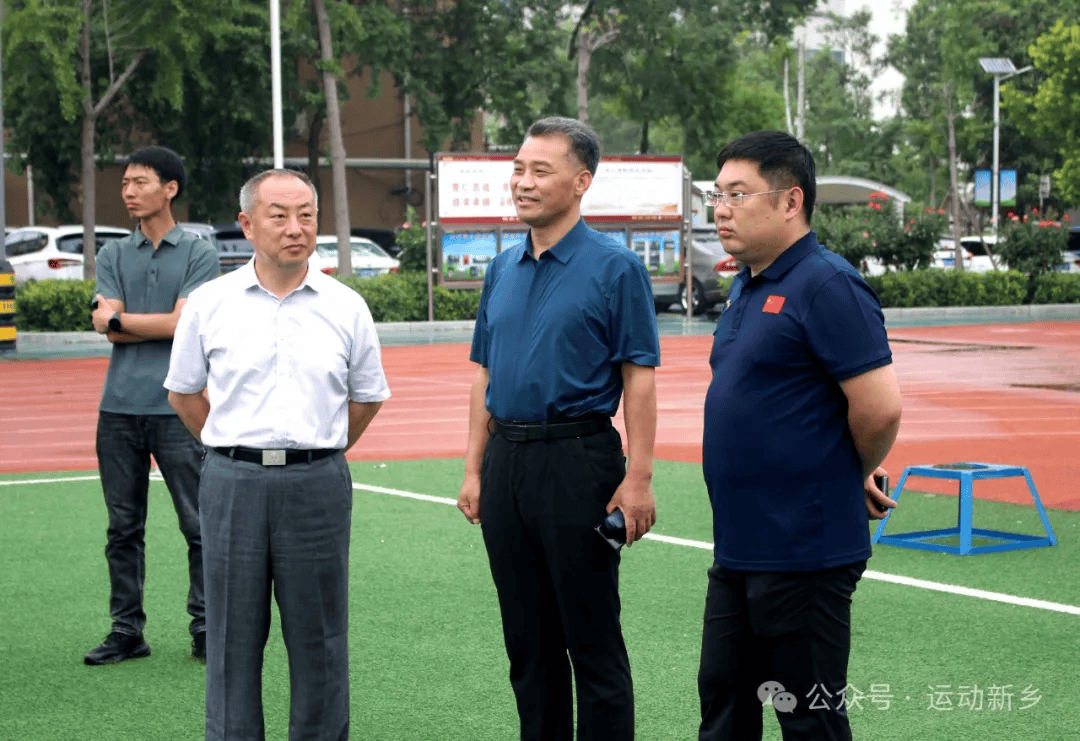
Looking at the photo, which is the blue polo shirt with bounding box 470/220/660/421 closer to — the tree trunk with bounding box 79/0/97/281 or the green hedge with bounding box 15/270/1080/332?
the green hedge with bounding box 15/270/1080/332

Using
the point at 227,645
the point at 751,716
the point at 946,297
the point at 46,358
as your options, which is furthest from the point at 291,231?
the point at 946,297

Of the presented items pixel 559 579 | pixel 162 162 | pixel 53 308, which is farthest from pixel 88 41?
pixel 559 579

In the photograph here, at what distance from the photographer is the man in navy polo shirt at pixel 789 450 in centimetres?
364

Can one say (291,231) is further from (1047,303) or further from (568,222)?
(1047,303)

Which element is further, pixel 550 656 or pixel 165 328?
pixel 165 328

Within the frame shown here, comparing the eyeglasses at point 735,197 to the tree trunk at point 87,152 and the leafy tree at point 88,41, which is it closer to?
the leafy tree at point 88,41

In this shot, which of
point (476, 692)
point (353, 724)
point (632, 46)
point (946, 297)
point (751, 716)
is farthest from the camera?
point (632, 46)

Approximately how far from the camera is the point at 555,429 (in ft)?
13.6

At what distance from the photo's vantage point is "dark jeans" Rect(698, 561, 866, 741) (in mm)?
3668

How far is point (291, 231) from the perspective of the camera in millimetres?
4168

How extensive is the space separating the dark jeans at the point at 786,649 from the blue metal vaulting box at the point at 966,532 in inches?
172

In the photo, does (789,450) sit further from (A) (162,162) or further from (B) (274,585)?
(A) (162,162)

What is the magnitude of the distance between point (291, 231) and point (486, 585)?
3.49 metres

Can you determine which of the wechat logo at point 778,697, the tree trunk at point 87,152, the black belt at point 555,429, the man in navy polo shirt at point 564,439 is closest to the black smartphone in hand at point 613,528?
the man in navy polo shirt at point 564,439
